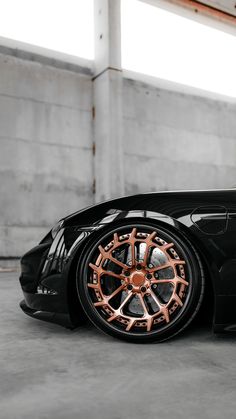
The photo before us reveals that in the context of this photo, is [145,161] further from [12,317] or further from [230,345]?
[230,345]

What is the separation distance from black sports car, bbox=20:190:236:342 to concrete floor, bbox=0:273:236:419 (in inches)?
5.3

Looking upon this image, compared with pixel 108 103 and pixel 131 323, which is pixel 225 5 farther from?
pixel 131 323

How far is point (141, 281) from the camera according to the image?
2225mm

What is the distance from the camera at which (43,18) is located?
25.5ft

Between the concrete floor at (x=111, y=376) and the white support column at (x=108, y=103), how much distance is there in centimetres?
552

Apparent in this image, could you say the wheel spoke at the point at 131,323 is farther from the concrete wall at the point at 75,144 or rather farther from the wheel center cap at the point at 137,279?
the concrete wall at the point at 75,144

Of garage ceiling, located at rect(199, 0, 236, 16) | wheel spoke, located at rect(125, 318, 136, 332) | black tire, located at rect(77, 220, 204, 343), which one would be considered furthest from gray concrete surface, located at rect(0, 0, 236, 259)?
wheel spoke, located at rect(125, 318, 136, 332)

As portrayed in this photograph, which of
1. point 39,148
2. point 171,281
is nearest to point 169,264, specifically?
point 171,281

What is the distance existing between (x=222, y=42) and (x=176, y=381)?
9536 millimetres

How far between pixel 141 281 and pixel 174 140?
693cm

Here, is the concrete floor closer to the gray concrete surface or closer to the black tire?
the black tire

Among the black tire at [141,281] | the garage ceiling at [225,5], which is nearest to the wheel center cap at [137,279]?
the black tire at [141,281]

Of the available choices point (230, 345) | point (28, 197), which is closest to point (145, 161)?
point (28, 197)

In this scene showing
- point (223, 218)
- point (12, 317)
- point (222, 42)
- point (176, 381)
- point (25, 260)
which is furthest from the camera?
point (222, 42)
